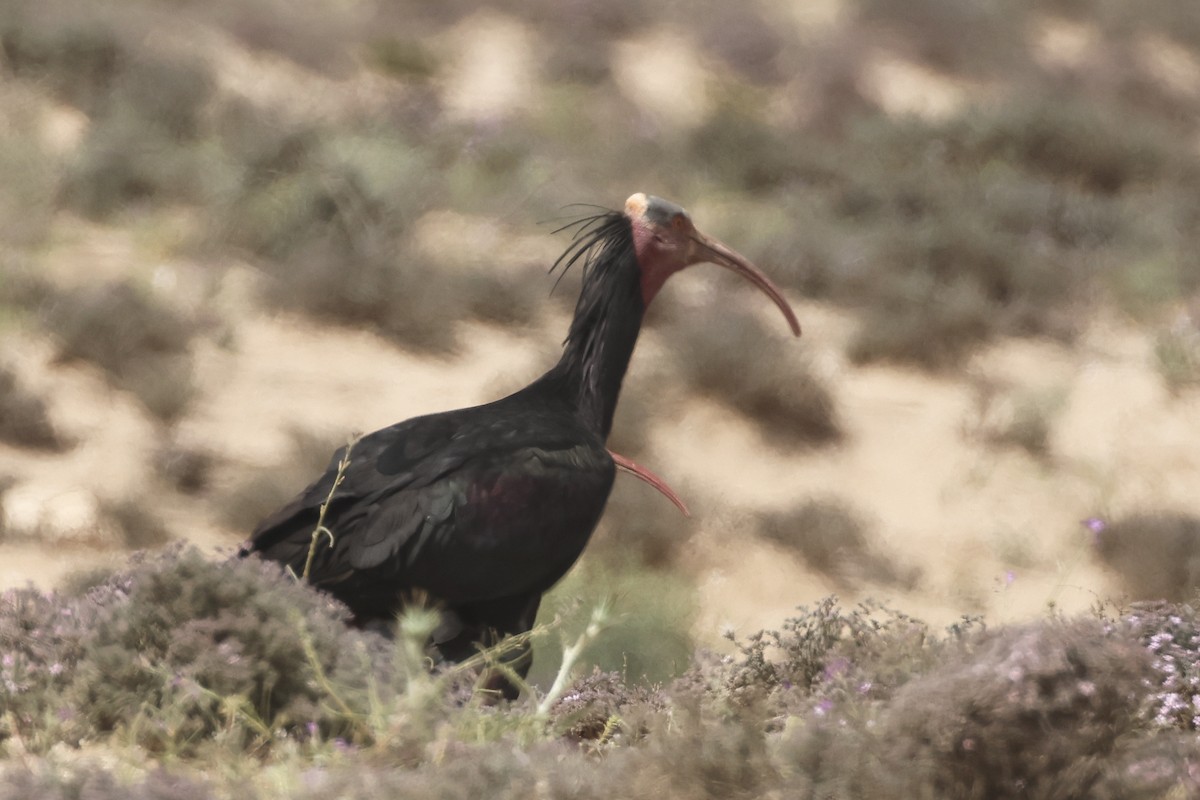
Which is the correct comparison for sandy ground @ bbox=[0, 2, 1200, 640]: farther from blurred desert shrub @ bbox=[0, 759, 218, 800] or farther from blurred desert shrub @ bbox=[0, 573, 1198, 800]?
blurred desert shrub @ bbox=[0, 759, 218, 800]

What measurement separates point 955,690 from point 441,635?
218 centimetres

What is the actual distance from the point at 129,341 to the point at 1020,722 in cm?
741

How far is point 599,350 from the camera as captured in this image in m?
5.07

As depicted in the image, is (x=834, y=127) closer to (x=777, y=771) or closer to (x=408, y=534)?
(x=408, y=534)

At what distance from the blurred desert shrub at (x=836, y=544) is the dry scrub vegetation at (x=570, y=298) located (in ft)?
0.08

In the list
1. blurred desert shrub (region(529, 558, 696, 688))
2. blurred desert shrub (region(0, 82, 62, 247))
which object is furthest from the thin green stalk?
blurred desert shrub (region(0, 82, 62, 247))

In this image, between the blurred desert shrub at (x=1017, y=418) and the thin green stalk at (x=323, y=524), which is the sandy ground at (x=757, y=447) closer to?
the blurred desert shrub at (x=1017, y=418)

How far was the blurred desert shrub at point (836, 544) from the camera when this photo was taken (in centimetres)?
865

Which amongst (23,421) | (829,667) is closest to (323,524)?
(829,667)

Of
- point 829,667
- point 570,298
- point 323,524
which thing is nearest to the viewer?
point 829,667

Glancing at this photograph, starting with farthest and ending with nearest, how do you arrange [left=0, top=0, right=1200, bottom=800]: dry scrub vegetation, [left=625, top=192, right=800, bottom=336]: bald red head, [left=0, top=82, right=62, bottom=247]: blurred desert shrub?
[left=0, top=82, right=62, bottom=247]: blurred desert shrub, [left=625, top=192, right=800, bottom=336]: bald red head, [left=0, top=0, right=1200, bottom=800]: dry scrub vegetation

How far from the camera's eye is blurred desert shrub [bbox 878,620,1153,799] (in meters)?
2.63

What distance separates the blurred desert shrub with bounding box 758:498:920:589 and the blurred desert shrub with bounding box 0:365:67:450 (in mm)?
3934

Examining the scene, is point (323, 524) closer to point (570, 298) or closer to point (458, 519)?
point (458, 519)
